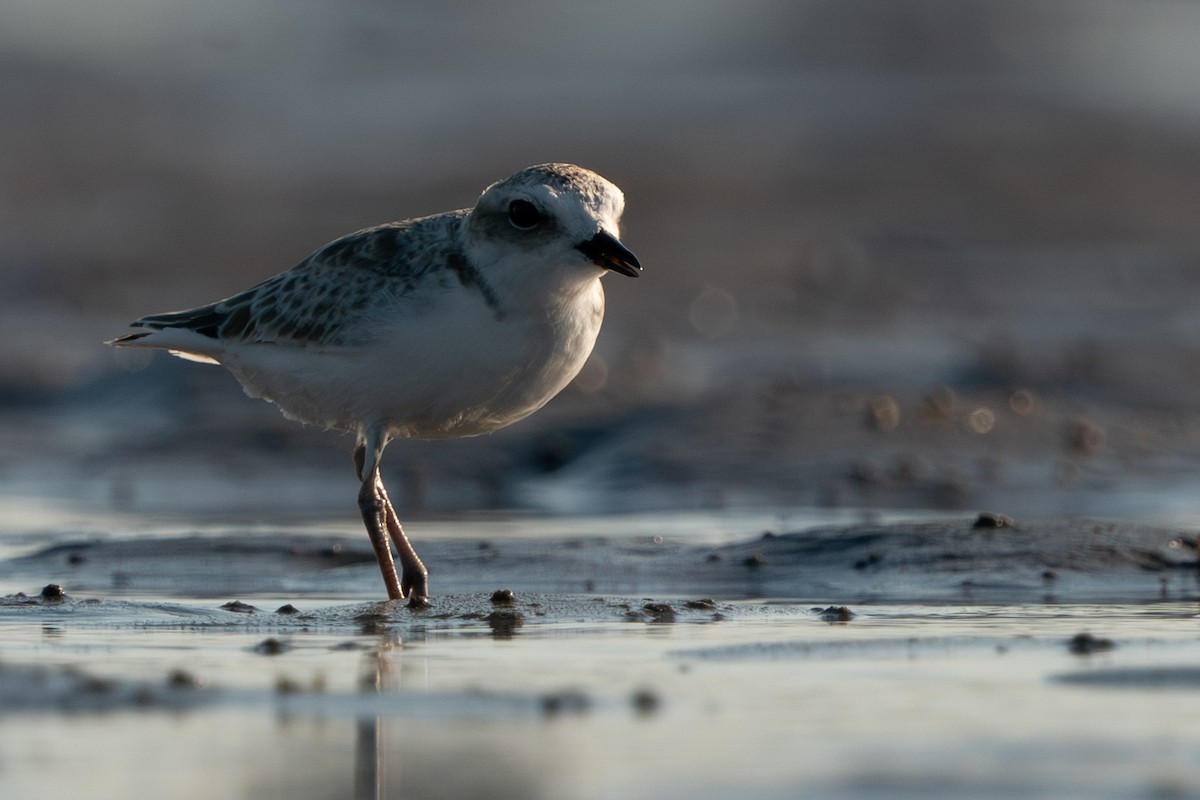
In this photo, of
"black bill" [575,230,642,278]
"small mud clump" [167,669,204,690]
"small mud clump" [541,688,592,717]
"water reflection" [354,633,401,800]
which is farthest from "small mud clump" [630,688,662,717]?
"black bill" [575,230,642,278]

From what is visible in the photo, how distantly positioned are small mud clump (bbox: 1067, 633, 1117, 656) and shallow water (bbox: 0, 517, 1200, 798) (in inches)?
0.6

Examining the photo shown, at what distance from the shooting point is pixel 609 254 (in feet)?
21.3

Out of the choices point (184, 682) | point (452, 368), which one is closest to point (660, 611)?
point (452, 368)

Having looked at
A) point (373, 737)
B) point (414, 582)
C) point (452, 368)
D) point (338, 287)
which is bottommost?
point (373, 737)

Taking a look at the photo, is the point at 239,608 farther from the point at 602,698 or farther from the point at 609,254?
the point at 602,698

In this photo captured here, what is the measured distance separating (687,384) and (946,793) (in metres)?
10.4

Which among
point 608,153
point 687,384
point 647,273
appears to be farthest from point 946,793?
point 608,153

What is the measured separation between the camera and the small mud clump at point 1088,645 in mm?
5441

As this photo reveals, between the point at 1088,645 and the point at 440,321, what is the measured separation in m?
2.48

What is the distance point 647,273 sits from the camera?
20156mm

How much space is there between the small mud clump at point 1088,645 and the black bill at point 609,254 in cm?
183

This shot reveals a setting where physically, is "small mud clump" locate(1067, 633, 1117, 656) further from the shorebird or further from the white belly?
the white belly

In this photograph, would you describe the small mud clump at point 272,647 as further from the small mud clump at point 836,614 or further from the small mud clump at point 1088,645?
the small mud clump at point 1088,645

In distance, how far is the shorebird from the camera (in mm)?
6648
